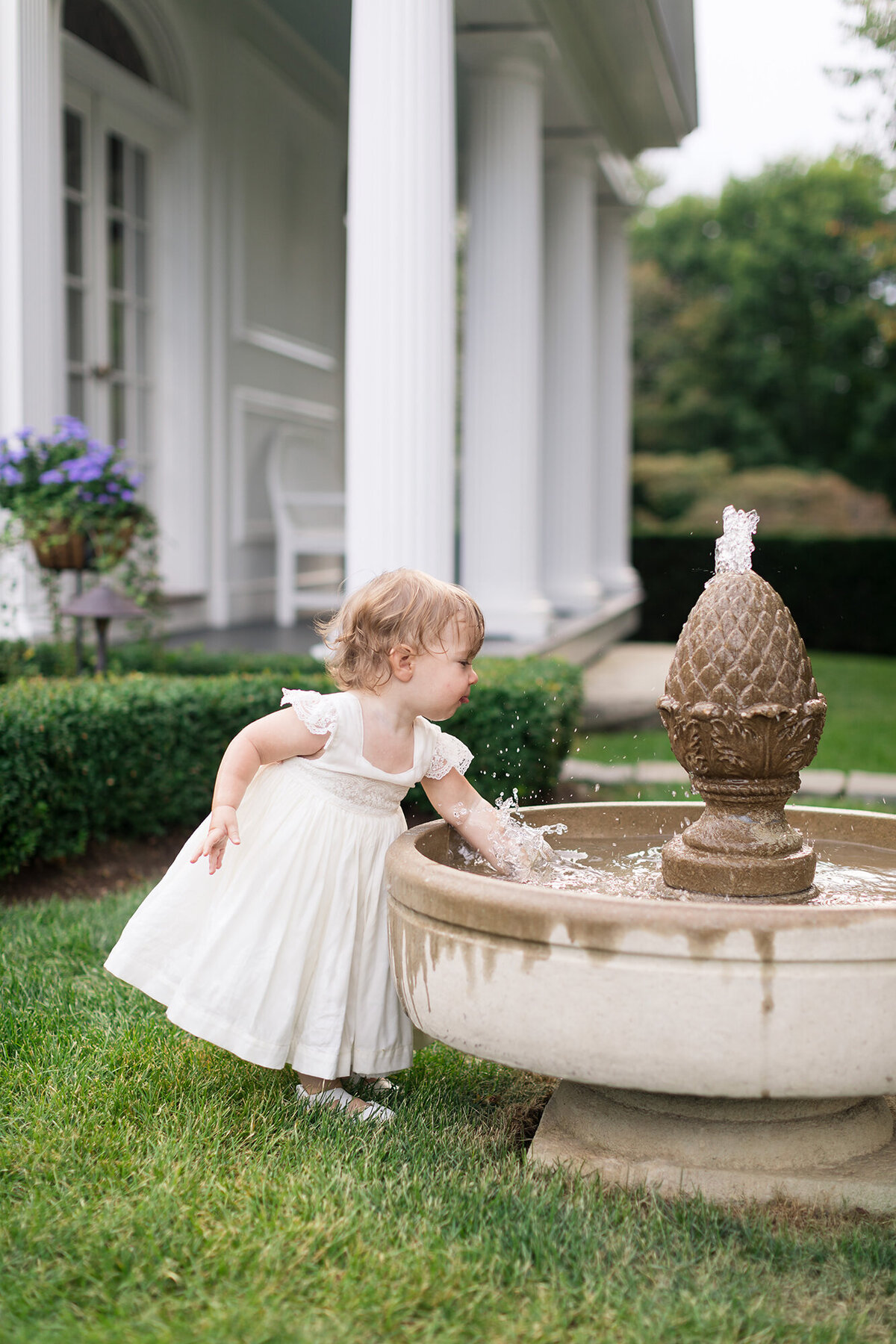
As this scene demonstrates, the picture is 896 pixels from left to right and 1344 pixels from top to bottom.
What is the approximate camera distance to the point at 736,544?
2.36 metres

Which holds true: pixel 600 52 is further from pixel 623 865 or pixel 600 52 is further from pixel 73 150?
pixel 623 865

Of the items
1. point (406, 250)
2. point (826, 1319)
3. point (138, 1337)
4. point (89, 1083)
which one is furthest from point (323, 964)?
point (406, 250)

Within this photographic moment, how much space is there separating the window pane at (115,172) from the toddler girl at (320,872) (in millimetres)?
5847

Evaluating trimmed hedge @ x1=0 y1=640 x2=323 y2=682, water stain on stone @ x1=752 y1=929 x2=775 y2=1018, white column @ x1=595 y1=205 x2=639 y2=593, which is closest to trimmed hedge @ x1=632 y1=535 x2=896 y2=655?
white column @ x1=595 y1=205 x2=639 y2=593

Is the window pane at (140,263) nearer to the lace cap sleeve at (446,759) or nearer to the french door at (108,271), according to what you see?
the french door at (108,271)

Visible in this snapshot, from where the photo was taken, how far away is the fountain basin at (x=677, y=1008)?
191 cm

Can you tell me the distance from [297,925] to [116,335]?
19.9 feet

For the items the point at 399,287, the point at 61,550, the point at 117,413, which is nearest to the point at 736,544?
the point at 399,287

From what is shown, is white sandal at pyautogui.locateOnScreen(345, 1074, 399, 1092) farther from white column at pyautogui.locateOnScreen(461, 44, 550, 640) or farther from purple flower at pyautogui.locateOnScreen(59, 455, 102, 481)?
white column at pyautogui.locateOnScreen(461, 44, 550, 640)

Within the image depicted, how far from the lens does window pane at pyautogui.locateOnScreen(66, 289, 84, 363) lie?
729cm

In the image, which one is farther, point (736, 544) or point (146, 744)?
point (146, 744)

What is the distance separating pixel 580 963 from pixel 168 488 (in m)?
6.85

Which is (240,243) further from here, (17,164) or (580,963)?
(580,963)

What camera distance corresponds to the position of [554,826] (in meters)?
2.94
